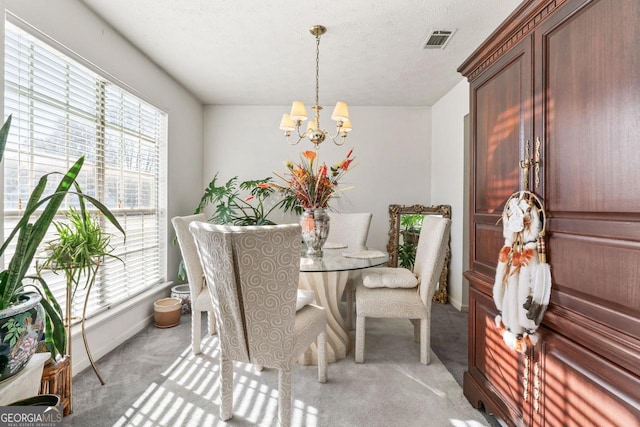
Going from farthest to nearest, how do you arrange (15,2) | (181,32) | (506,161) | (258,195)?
(258,195), (181,32), (15,2), (506,161)

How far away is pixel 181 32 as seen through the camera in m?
2.46

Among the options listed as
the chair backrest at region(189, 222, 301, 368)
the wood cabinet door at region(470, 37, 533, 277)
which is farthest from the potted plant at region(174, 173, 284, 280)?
the wood cabinet door at region(470, 37, 533, 277)

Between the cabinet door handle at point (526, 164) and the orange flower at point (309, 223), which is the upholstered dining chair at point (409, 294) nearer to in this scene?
the orange flower at point (309, 223)

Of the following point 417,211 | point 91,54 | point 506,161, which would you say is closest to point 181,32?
point 91,54

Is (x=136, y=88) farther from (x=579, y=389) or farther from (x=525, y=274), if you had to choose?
(x=579, y=389)

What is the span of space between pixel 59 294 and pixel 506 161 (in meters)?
2.84

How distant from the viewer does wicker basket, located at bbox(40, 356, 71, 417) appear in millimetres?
1521

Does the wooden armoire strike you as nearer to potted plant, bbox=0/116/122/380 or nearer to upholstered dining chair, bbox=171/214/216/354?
potted plant, bbox=0/116/122/380

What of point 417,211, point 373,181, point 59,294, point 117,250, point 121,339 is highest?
point 373,181

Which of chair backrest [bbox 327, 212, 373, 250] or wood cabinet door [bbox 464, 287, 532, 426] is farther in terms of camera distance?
chair backrest [bbox 327, 212, 373, 250]

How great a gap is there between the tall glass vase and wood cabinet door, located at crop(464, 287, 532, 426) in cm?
111

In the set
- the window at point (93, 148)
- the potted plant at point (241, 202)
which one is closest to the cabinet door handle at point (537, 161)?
the window at point (93, 148)

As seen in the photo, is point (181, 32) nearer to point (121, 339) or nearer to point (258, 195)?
point (258, 195)

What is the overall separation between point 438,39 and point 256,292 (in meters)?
2.48
